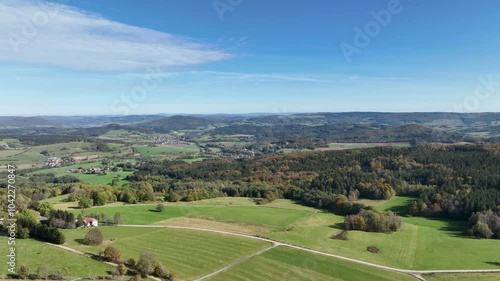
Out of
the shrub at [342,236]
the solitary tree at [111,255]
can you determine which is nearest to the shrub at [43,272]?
the solitary tree at [111,255]

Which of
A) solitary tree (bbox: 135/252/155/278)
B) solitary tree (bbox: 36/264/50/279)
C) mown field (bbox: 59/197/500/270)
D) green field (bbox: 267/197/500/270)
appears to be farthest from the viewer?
mown field (bbox: 59/197/500/270)

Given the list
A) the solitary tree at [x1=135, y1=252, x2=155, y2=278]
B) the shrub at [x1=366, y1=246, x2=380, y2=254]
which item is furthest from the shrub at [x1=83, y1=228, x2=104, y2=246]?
the shrub at [x1=366, y1=246, x2=380, y2=254]

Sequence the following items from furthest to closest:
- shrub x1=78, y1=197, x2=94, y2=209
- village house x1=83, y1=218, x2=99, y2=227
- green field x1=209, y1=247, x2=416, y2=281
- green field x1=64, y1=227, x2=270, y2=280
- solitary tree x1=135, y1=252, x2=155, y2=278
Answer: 1. shrub x1=78, y1=197, x2=94, y2=209
2. village house x1=83, y1=218, x2=99, y2=227
3. green field x1=64, y1=227, x2=270, y2=280
4. green field x1=209, y1=247, x2=416, y2=281
5. solitary tree x1=135, y1=252, x2=155, y2=278

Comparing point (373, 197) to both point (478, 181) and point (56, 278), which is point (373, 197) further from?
point (56, 278)

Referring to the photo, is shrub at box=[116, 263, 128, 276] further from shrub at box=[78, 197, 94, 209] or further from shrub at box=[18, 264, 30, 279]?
shrub at box=[78, 197, 94, 209]

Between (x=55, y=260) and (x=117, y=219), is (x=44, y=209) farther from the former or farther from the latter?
(x=55, y=260)

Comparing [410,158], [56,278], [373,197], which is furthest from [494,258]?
[410,158]
